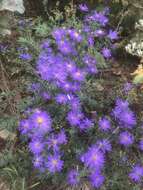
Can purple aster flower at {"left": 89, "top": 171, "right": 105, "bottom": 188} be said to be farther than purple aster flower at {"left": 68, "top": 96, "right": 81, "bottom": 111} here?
No

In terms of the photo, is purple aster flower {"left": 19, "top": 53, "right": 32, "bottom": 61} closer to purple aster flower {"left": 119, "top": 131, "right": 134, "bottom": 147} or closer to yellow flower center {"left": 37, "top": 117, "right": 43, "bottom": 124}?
yellow flower center {"left": 37, "top": 117, "right": 43, "bottom": 124}

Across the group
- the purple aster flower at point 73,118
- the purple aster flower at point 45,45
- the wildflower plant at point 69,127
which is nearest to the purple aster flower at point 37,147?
the wildflower plant at point 69,127

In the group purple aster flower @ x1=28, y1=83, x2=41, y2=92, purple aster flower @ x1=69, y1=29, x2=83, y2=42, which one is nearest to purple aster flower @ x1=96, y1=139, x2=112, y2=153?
purple aster flower @ x1=28, y1=83, x2=41, y2=92

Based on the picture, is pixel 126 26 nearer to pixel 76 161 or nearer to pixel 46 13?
pixel 46 13

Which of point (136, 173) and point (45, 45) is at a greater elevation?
point (45, 45)

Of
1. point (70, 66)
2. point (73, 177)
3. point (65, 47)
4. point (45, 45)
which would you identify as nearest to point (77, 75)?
point (70, 66)

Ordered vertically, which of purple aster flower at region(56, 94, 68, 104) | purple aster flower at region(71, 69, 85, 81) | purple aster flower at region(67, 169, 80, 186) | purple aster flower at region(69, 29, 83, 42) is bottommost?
purple aster flower at region(67, 169, 80, 186)

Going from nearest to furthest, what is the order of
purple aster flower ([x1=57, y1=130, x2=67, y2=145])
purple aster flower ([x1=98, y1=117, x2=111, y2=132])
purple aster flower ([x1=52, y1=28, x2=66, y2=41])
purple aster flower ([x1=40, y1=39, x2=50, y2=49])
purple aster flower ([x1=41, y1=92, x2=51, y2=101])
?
purple aster flower ([x1=57, y1=130, x2=67, y2=145]) → purple aster flower ([x1=98, y1=117, x2=111, y2=132]) → purple aster flower ([x1=41, y1=92, x2=51, y2=101]) → purple aster flower ([x1=52, y1=28, x2=66, y2=41]) → purple aster flower ([x1=40, y1=39, x2=50, y2=49])

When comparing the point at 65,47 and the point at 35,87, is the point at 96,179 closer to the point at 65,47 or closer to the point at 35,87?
the point at 35,87
